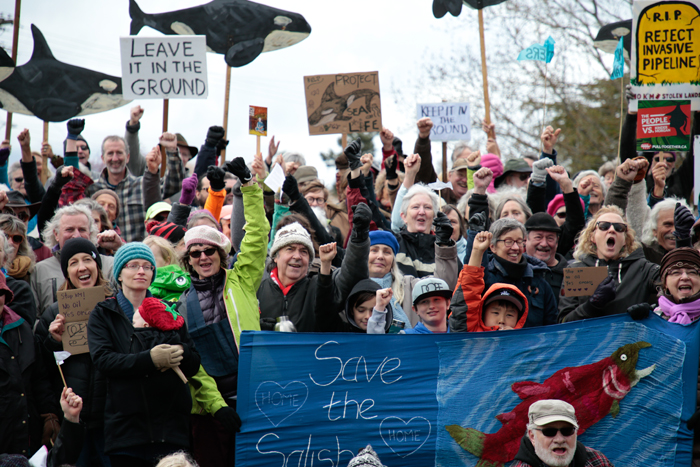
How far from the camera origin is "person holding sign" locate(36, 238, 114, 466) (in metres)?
4.41

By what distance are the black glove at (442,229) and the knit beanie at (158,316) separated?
1.92 metres

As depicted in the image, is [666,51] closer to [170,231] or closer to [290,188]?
[290,188]

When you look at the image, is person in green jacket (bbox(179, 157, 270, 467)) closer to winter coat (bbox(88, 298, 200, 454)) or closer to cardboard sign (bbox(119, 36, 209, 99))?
winter coat (bbox(88, 298, 200, 454))

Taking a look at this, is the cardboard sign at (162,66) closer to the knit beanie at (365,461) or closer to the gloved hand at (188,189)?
the gloved hand at (188,189)

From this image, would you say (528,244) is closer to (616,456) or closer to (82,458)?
(616,456)

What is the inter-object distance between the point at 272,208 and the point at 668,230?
10.8ft

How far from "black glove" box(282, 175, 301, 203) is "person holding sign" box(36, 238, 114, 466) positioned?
1.64 metres

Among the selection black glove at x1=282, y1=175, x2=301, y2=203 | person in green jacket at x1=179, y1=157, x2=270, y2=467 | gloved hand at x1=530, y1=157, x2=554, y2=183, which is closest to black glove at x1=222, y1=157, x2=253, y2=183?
person in green jacket at x1=179, y1=157, x2=270, y2=467

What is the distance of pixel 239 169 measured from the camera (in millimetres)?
5211

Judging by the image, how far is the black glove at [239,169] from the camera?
516 centimetres

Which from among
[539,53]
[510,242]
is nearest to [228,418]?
[510,242]

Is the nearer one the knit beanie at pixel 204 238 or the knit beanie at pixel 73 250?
the knit beanie at pixel 204 238

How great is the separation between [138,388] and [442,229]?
228 centimetres

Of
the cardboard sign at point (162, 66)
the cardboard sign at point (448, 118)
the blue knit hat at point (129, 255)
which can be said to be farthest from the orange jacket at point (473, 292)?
the cardboard sign at point (448, 118)
